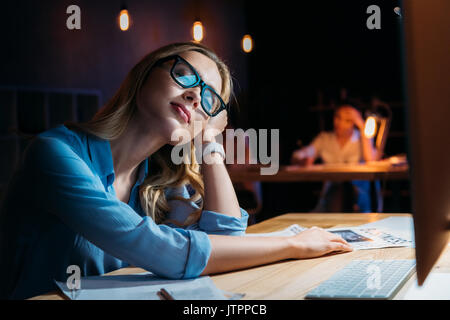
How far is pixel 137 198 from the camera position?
1.51 metres

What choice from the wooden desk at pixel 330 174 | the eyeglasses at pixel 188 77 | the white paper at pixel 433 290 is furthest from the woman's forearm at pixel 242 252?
the wooden desk at pixel 330 174

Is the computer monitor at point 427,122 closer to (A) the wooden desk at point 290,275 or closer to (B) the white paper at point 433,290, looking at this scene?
(B) the white paper at point 433,290

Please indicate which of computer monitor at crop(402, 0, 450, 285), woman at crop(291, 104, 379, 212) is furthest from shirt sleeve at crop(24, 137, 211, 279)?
woman at crop(291, 104, 379, 212)

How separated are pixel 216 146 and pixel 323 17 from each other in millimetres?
6541

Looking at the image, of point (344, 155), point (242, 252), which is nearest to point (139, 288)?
point (242, 252)

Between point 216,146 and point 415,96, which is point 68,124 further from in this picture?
point 415,96

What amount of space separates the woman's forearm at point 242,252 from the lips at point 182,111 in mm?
346

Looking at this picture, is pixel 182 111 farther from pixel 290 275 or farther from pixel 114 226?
pixel 290 275

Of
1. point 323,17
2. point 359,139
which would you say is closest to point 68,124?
point 359,139

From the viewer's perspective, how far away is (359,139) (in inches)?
230

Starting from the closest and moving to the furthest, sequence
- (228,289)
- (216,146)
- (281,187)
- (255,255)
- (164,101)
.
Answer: (228,289)
(255,255)
(164,101)
(216,146)
(281,187)

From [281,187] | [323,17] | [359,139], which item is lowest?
[281,187]

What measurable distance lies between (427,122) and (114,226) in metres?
0.61
